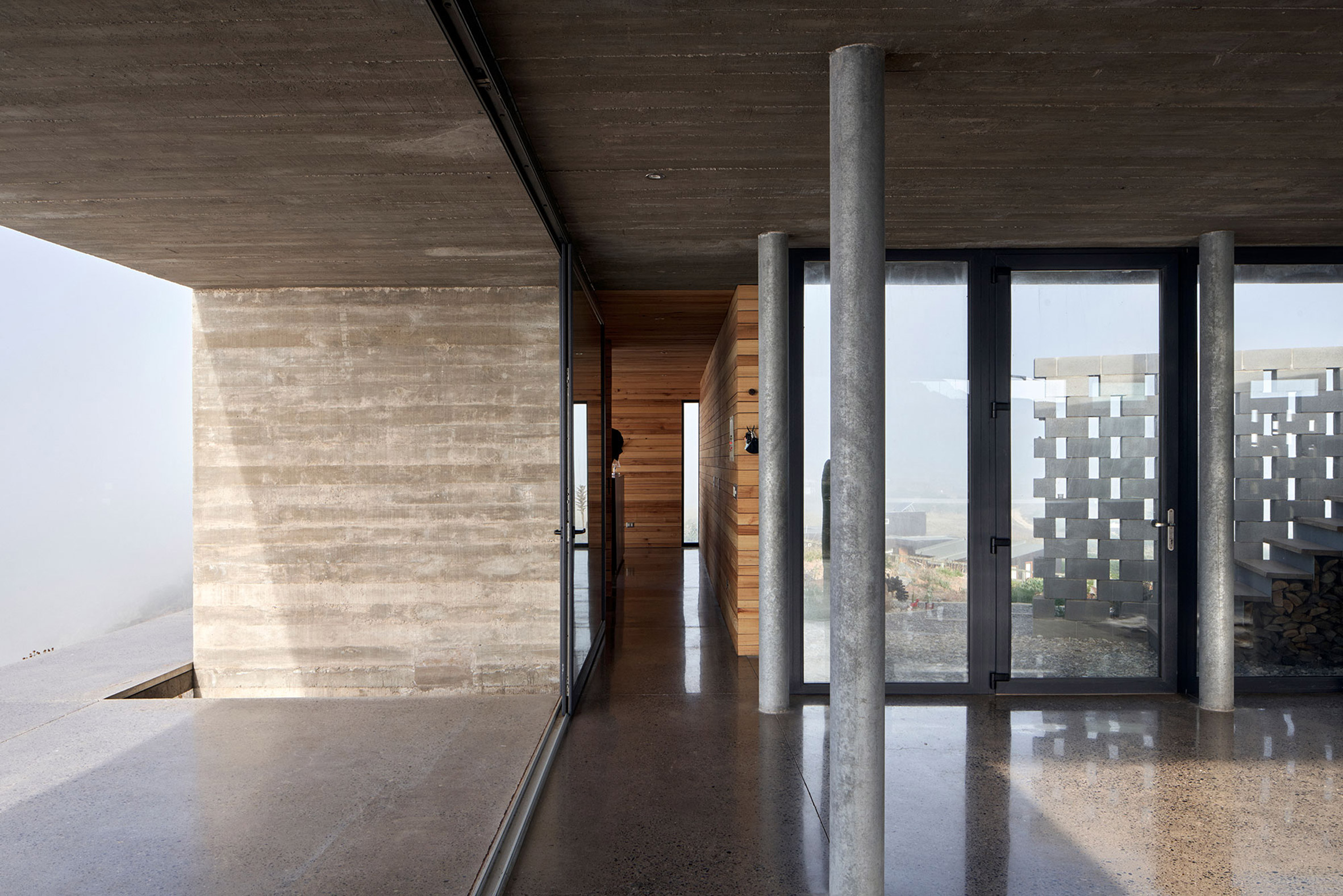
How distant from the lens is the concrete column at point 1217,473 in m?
4.29

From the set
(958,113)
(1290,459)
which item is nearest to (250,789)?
(958,113)

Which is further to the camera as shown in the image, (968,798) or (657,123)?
(968,798)

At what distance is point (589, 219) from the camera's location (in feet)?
13.2

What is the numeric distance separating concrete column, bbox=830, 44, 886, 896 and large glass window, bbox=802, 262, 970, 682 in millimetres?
2219

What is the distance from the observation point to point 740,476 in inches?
208

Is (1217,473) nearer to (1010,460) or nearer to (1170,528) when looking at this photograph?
(1170,528)

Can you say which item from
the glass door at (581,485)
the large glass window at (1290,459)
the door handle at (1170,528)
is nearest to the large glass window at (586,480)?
the glass door at (581,485)

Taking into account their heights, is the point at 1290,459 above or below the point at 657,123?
below

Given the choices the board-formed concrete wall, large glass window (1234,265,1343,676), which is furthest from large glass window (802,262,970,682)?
the board-formed concrete wall

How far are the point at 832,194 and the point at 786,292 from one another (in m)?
1.99

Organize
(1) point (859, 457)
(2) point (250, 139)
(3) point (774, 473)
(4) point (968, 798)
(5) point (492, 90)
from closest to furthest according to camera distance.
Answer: (1) point (859, 457) < (5) point (492, 90) < (2) point (250, 139) < (4) point (968, 798) < (3) point (774, 473)

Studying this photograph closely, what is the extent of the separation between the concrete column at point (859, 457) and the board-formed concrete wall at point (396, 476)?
3550 mm

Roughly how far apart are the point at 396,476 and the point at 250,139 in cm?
306

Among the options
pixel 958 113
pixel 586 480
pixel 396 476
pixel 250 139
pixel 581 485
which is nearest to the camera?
pixel 958 113
